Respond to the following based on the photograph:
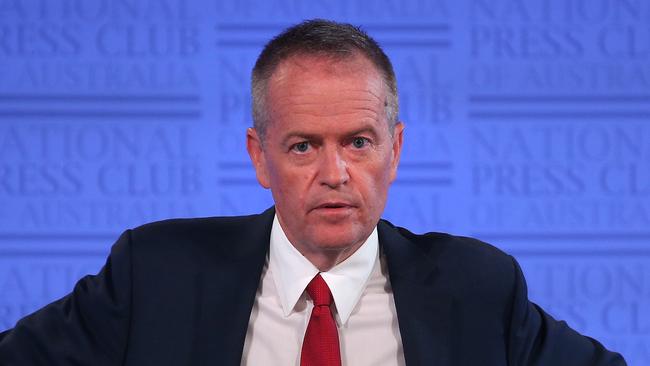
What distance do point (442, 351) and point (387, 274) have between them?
187 millimetres

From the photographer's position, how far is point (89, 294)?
5.03 feet

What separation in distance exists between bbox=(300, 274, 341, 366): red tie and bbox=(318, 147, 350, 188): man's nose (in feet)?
0.66

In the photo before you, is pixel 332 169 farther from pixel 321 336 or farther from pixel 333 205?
pixel 321 336

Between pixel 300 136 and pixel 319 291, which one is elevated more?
pixel 300 136

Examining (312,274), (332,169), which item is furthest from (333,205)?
(312,274)

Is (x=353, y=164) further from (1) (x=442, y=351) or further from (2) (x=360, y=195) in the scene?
(1) (x=442, y=351)

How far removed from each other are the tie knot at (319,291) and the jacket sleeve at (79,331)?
279 millimetres

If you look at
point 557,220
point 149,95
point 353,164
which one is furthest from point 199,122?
point 353,164

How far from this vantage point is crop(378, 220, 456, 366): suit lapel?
1.53 m

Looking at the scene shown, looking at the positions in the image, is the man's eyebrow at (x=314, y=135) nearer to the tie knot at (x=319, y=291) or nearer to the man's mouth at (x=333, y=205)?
the man's mouth at (x=333, y=205)

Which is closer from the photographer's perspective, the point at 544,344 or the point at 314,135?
the point at 314,135

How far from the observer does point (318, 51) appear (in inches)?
59.2

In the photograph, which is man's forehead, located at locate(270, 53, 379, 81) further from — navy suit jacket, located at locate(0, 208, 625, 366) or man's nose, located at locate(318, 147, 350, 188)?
navy suit jacket, located at locate(0, 208, 625, 366)

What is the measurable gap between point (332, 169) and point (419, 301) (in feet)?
0.92
